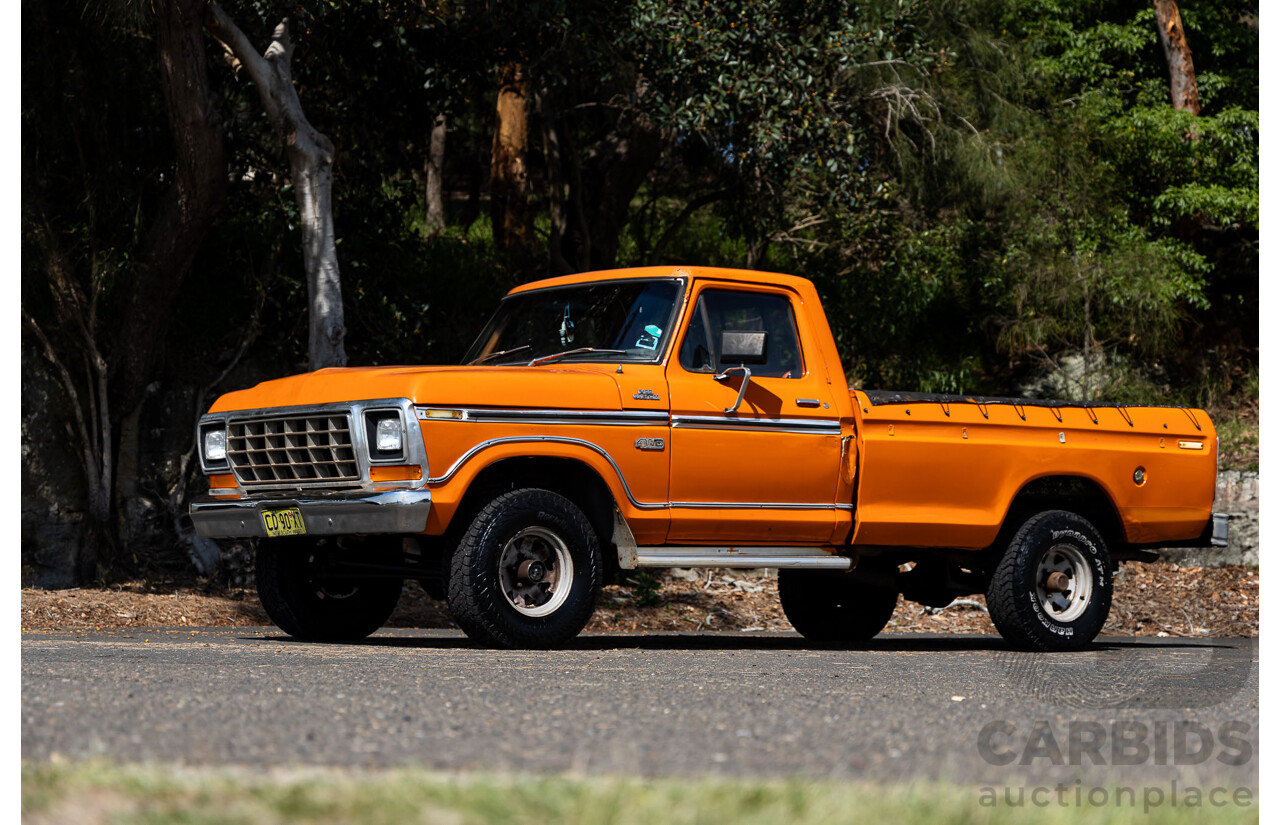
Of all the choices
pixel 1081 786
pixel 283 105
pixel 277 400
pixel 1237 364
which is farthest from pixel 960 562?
pixel 1237 364

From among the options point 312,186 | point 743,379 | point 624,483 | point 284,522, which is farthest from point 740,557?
point 312,186

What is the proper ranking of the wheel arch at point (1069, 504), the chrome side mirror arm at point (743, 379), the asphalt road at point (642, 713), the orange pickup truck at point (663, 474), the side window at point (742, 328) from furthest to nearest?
1. the wheel arch at point (1069, 504)
2. the side window at point (742, 328)
3. the chrome side mirror arm at point (743, 379)
4. the orange pickup truck at point (663, 474)
5. the asphalt road at point (642, 713)

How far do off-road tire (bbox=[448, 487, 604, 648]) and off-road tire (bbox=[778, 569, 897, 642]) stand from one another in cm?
278

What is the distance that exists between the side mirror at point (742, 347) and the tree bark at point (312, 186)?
201 inches

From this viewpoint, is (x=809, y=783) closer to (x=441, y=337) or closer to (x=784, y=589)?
(x=784, y=589)

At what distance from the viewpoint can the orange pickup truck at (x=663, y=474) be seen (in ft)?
24.7

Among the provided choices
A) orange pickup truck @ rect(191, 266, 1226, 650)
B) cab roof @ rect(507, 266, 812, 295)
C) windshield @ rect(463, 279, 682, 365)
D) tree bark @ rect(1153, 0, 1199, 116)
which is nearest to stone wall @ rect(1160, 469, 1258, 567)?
tree bark @ rect(1153, 0, 1199, 116)

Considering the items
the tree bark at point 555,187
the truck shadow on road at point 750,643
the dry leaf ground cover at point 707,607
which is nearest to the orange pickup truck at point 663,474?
the truck shadow on road at point 750,643

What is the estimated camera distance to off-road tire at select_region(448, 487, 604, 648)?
291 inches

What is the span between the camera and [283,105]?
12.1 meters

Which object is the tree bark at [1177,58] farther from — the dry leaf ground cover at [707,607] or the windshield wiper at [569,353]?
the windshield wiper at [569,353]

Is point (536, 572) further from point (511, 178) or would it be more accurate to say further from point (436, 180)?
point (436, 180)

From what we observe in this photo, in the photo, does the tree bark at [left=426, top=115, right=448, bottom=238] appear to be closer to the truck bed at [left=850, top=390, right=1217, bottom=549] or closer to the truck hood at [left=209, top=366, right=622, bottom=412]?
the truck bed at [left=850, top=390, right=1217, bottom=549]

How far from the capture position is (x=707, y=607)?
13953 mm
